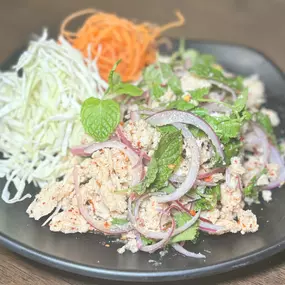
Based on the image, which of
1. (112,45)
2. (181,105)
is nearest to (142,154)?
(181,105)

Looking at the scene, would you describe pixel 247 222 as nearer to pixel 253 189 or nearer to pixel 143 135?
pixel 253 189

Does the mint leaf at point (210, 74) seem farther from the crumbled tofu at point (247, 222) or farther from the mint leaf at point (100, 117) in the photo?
the crumbled tofu at point (247, 222)

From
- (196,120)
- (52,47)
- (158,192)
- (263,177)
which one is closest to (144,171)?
(158,192)

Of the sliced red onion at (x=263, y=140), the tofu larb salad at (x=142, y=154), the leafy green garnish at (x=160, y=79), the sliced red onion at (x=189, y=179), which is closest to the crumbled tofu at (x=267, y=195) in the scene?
the tofu larb salad at (x=142, y=154)

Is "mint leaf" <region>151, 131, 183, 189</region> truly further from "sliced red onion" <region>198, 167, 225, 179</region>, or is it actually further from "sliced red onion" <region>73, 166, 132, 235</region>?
"sliced red onion" <region>73, 166, 132, 235</region>

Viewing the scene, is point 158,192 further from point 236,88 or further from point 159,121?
point 236,88

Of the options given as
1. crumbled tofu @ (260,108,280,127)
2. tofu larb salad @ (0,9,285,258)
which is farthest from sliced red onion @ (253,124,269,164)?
crumbled tofu @ (260,108,280,127)
